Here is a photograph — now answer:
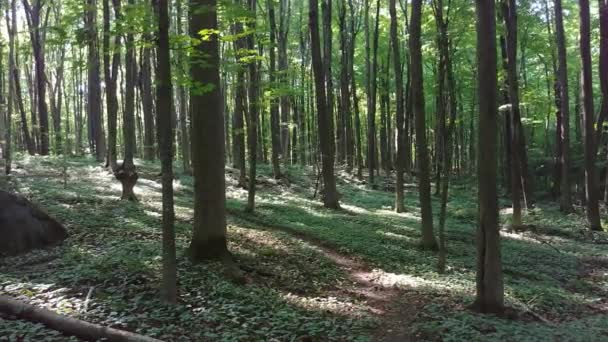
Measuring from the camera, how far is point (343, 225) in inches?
A: 548

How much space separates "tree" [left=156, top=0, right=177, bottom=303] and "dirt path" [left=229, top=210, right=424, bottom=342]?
2.78m

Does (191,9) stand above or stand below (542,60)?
below

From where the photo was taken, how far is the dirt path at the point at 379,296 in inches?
261

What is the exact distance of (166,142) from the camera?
6336 mm

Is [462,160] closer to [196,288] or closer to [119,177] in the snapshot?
[119,177]

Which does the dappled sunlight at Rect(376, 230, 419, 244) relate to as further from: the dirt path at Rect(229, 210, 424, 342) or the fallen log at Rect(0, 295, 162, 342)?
the fallen log at Rect(0, 295, 162, 342)

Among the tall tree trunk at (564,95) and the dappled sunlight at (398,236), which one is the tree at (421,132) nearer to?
the dappled sunlight at (398,236)

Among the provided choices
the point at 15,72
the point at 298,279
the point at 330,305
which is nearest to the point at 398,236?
the point at 298,279

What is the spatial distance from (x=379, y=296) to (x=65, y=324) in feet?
16.1

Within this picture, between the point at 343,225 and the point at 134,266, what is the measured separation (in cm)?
738

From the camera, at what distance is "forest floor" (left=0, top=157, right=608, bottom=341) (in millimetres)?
6188

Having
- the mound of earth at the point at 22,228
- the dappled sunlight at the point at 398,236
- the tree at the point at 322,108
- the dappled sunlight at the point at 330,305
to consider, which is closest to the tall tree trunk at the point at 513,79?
the dappled sunlight at the point at 398,236

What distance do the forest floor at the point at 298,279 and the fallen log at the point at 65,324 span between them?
13 cm

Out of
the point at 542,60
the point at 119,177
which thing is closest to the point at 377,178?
the point at 542,60
